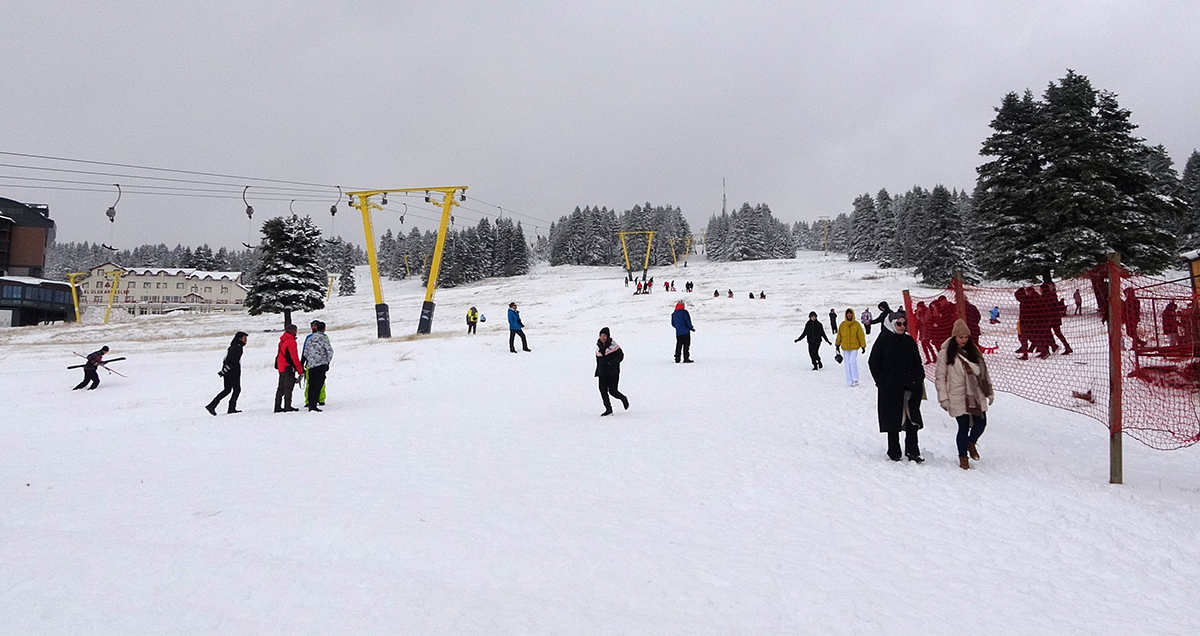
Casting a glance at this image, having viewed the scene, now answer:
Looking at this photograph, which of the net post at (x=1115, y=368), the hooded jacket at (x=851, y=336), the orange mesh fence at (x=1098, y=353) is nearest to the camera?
the net post at (x=1115, y=368)

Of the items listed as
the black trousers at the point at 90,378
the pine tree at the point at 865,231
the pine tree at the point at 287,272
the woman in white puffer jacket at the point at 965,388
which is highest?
the pine tree at the point at 865,231

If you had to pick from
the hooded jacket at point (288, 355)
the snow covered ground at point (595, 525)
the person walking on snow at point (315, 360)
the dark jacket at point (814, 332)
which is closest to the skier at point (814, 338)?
the dark jacket at point (814, 332)

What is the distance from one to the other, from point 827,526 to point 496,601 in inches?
114

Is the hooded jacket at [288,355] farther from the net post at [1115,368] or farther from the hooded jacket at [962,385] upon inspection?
the net post at [1115,368]

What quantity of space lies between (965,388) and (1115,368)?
140 centimetres

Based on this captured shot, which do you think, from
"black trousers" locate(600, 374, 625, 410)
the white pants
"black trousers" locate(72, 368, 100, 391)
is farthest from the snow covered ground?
"black trousers" locate(72, 368, 100, 391)

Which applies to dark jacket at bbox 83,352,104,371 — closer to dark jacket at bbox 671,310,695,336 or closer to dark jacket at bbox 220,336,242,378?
dark jacket at bbox 220,336,242,378

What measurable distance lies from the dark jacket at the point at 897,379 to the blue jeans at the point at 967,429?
42 centimetres

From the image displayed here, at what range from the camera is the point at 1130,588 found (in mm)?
3758

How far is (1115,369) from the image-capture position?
610 centimetres

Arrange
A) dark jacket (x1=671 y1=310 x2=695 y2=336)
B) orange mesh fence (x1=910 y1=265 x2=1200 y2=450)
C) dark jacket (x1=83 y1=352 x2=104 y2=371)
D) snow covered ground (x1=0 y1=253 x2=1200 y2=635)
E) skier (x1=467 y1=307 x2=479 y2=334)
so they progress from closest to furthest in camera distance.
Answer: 1. snow covered ground (x1=0 y1=253 x2=1200 y2=635)
2. orange mesh fence (x1=910 y1=265 x2=1200 y2=450)
3. dark jacket (x1=671 y1=310 x2=695 y2=336)
4. dark jacket (x1=83 y1=352 x2=104 y2=371)
5. skier (x1=467 y1=307 x2=479 y2=334)

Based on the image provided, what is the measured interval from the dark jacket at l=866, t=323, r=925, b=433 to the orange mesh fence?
7.10 feet

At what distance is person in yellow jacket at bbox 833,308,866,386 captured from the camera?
12.3 metres

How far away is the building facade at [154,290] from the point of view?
87.6 m
